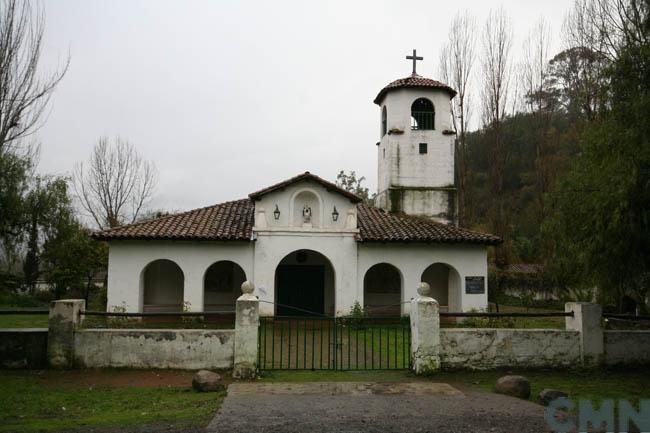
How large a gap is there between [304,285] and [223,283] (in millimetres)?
2938

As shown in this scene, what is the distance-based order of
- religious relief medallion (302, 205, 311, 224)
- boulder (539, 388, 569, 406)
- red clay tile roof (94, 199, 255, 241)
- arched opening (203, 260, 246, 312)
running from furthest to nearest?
arched opening (203, 260, 246, 312), religious relief medallion (302, 205, 311, 224), red clay tile roof (94, 199, 255, 241), boulder (539, 388, 569, 406)

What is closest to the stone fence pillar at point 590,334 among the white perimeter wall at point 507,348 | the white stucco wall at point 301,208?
the white perimeter wall at point 507,348

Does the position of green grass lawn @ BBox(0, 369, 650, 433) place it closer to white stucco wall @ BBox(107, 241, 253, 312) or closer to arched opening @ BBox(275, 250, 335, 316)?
white stucco wall @ BBox(107, 241, 253, 312)

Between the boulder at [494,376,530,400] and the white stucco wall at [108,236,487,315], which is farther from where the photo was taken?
the white stucco wall at [108,236,487,315]

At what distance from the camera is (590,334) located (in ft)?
32.6

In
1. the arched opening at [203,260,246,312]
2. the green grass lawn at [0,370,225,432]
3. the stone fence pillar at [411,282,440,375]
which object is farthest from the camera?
the arched opening at [203,260,246,312]

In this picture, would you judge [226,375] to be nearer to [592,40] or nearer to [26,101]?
[26,101]

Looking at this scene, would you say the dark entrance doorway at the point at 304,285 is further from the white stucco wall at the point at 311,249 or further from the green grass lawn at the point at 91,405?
the green grass lawn at the point at 91,405

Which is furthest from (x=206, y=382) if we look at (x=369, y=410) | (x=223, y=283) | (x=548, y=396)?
(x=223, y=283)

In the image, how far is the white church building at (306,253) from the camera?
1686cm

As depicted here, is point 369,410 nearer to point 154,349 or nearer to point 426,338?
point 426,338

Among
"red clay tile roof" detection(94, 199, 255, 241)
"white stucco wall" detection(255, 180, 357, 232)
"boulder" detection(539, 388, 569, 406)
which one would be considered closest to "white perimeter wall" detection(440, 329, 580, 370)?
"boulder" detection(539, 388, 569, 406)

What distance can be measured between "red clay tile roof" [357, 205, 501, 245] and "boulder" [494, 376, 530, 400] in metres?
9.17

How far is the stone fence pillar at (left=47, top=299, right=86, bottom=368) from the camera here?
30.8 ft
